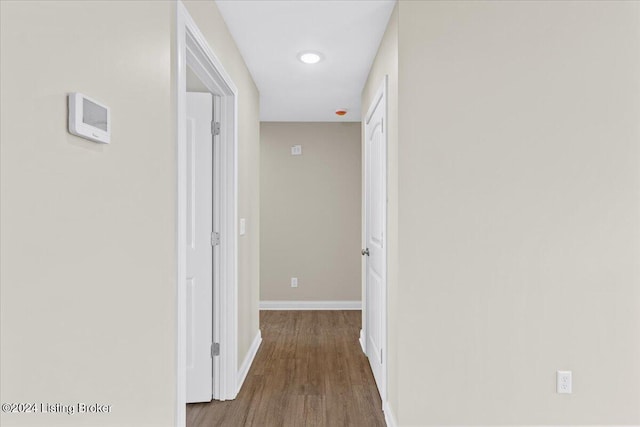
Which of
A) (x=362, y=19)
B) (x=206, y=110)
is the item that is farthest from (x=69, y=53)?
(x=362, y=19)

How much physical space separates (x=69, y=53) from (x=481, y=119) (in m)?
1.74

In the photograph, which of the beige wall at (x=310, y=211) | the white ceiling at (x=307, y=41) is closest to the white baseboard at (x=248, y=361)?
the beige wall at (x=310, y=211)

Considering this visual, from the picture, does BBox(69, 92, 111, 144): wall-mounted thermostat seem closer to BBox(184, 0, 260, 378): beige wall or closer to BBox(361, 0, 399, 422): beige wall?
BBox(184, 0, 260, 378): beige wall

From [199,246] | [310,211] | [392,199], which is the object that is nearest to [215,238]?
[199,246]

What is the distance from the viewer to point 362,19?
237cm

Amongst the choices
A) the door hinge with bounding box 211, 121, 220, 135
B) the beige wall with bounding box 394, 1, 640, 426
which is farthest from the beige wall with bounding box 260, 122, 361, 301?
the beige wall with bounding box 394, 1, 640, 426

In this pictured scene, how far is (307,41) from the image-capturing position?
269 centimetres

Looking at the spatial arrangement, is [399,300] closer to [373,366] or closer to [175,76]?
[373,366]

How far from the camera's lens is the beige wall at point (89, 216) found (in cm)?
83

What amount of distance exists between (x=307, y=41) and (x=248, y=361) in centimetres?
236

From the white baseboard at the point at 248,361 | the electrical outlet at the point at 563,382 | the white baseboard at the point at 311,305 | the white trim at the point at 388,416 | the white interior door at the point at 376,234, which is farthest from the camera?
the white baseboard at the point at 311,305

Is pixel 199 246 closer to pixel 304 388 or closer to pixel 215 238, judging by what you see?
pixel 215 238

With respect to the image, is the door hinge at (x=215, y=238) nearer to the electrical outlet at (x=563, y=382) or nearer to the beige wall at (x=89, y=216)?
the beige wall at (x=89, y=216)

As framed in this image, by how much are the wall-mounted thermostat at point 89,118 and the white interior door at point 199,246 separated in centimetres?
140
